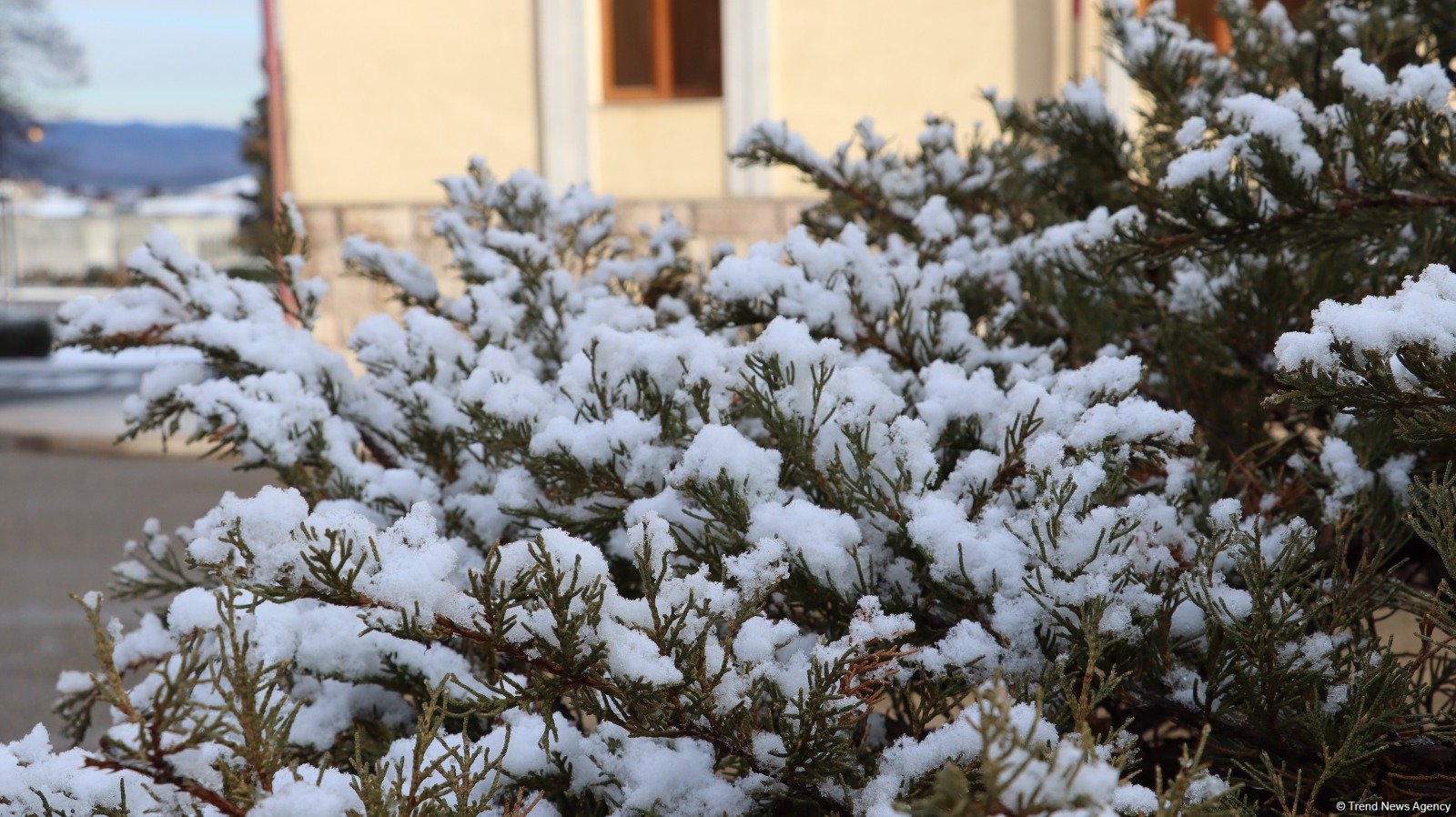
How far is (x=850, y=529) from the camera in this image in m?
1.26

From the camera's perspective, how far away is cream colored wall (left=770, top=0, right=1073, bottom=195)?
336 inches

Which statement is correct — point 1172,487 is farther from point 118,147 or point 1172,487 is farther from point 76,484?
point 118,147

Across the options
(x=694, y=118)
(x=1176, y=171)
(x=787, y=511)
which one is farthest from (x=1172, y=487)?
(x=694, y=118)

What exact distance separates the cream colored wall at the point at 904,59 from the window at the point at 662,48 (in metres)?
0.59

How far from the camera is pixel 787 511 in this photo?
1244mm

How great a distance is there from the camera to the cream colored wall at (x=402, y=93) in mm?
9352

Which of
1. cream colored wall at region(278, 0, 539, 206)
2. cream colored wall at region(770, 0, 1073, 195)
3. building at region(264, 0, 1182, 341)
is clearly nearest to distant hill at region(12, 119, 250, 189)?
cream colored wall at region(278, 0, 539, 206)

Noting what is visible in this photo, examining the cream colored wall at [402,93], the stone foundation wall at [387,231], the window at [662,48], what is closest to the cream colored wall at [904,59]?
the stone foundation wall at [387,231]

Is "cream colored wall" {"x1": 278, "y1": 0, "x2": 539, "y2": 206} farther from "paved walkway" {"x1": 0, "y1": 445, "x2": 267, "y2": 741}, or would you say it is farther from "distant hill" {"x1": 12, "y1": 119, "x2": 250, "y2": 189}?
"distant hill" {"x1": 12, "y1": 119, "x2": 250, "y2": 189}

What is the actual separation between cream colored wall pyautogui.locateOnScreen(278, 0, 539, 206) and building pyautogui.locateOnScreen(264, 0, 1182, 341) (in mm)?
14

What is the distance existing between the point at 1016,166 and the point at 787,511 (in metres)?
1.73

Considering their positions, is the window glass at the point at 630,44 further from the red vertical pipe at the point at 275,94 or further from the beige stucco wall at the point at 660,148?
the red vertical pipe at the point at 275,94

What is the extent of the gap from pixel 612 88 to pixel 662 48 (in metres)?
0.50

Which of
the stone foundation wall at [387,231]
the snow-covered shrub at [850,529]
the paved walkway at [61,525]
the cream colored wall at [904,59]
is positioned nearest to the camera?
the snow-covered shrub at [850,529]
